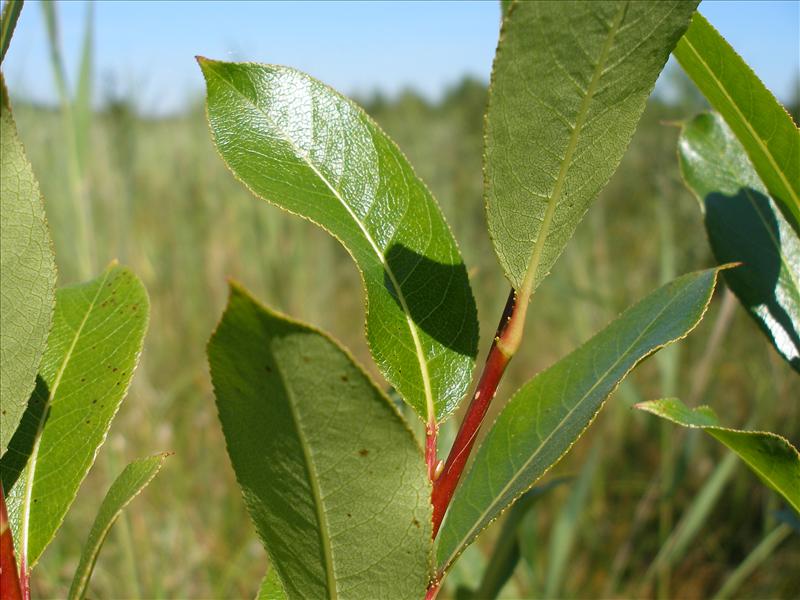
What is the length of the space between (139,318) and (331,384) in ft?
0.71

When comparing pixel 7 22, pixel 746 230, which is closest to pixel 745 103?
pixel 746 230

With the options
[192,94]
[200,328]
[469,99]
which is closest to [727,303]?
[200,328]

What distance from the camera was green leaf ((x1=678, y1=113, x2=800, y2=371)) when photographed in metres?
0.51

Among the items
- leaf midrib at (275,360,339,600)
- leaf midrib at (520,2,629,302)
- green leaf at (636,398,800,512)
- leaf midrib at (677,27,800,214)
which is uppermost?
leaf midrib at (677,27,800,214)

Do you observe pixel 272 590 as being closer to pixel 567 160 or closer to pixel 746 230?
pixel 567 160

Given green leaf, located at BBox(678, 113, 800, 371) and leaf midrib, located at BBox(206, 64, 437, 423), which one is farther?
green leaf, located at BBox(678, 113, 800, 371)

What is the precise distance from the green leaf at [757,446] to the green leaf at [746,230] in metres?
0.11

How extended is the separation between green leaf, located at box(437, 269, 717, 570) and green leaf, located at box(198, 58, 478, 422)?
39 millimetres

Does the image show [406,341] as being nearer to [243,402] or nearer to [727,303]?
[243,402]

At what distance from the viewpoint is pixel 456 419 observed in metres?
1.11

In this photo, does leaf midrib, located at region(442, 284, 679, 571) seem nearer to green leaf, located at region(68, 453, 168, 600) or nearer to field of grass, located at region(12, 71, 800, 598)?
green leaf, located at region(68, 453, 168, 600)

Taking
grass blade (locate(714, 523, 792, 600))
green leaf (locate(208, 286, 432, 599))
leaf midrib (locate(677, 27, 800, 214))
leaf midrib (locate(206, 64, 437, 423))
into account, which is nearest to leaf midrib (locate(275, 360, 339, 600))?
green leaf (locate(208, 286, 432, 599))

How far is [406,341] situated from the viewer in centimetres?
40

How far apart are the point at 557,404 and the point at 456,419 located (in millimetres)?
724
